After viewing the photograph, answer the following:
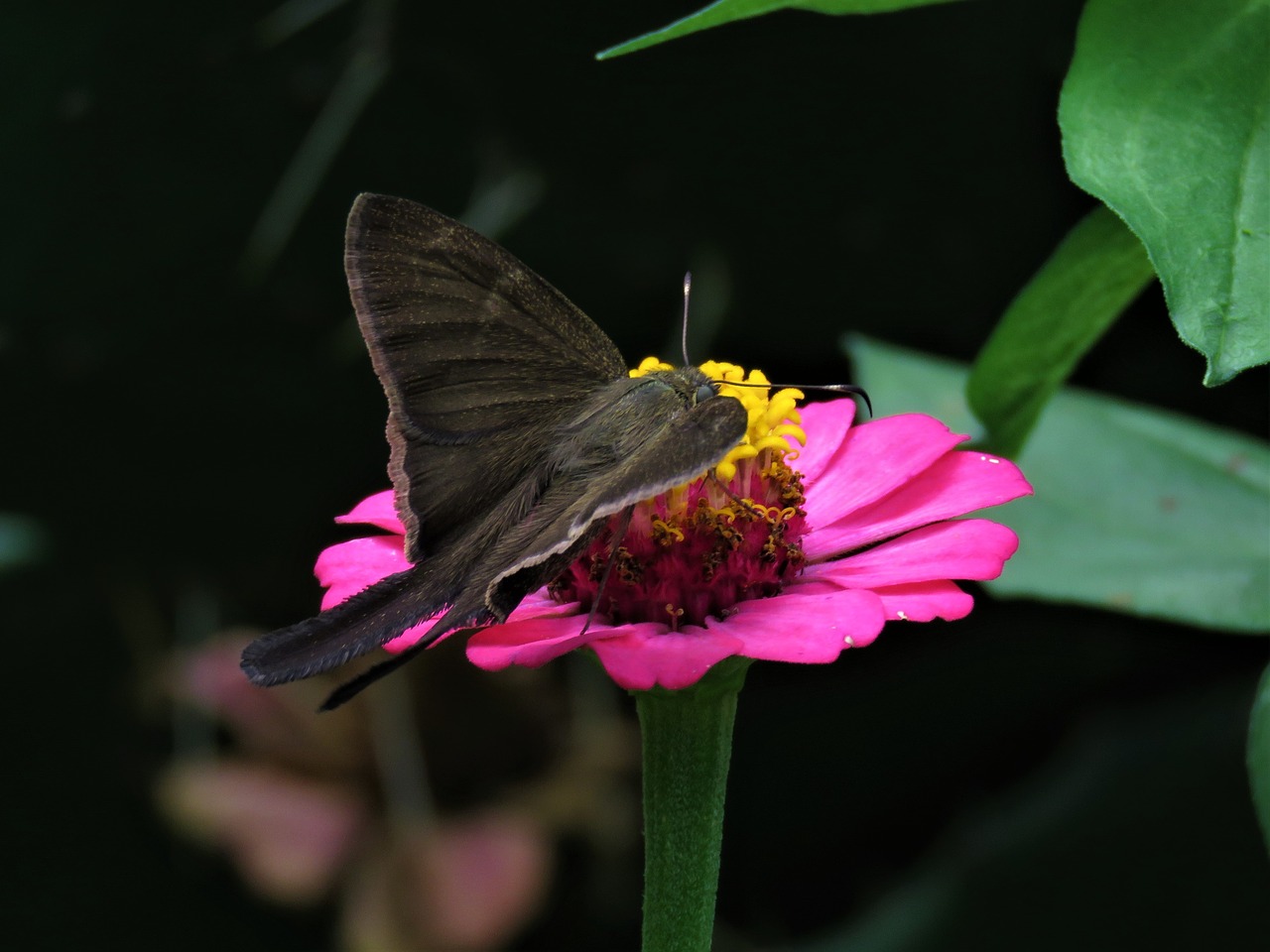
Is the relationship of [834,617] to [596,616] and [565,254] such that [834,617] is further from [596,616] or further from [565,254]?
[565,254]

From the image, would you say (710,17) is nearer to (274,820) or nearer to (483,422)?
(483,422)

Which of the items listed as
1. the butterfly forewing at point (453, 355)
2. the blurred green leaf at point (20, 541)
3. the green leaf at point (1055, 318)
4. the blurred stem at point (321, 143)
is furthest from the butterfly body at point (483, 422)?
the blurred green leaf at point (20, 541)

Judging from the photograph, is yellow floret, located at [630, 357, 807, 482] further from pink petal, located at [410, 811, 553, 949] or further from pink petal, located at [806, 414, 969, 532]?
pink petal, located at [410, 811, 553, 949]

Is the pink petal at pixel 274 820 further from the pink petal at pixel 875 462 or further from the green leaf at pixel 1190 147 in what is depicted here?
the green leaf at pixel 1190 147

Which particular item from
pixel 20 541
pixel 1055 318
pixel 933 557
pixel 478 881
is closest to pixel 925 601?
pixel 933 557

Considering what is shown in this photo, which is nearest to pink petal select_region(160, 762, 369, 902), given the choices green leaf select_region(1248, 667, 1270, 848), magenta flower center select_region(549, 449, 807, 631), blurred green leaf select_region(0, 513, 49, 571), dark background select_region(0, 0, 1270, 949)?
dark background select_region(0, 0, 1270, 949)

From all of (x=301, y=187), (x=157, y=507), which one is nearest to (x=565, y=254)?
(x=301, y=187)

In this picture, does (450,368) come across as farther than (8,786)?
No
